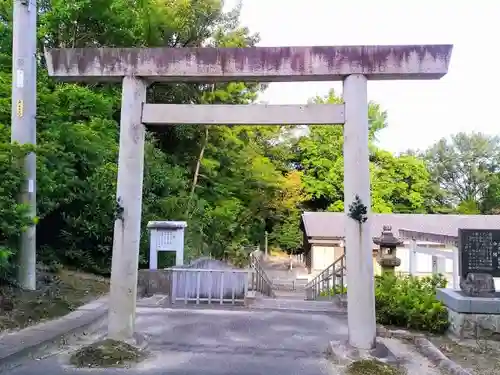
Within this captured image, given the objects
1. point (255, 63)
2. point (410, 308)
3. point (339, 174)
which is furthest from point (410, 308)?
point (339, 174)

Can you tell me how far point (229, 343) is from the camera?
21.7 feet

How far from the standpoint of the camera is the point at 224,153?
2461 centimetres

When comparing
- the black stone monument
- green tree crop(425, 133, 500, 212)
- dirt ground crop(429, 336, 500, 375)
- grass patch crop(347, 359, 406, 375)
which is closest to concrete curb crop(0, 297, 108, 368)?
grass patch crop(347, 359, 406, 375)

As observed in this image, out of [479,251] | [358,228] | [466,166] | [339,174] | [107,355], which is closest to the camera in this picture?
[107,355]

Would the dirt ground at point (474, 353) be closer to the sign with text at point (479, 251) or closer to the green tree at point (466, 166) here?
the sign with text at point (479, 251)

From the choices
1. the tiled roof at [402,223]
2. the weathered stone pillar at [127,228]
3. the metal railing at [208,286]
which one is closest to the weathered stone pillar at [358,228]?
the weathered stone pillar at [127,228]

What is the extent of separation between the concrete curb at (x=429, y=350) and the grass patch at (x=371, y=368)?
24.2 inches

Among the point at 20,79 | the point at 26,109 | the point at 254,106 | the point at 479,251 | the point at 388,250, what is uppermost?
the point at 20,79

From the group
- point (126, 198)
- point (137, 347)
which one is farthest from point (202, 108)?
point (137, 347)

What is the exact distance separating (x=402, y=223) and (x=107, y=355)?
26.4 meters

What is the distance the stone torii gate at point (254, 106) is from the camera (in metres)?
5.76

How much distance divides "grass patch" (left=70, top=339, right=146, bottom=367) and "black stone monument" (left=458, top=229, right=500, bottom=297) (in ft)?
17.4

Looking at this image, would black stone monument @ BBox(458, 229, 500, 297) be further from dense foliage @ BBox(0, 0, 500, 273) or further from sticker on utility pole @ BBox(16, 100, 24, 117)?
sticker on utility pole @ BBox(16, 100, 24, 117)

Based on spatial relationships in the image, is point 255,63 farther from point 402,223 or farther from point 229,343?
point 402,223
